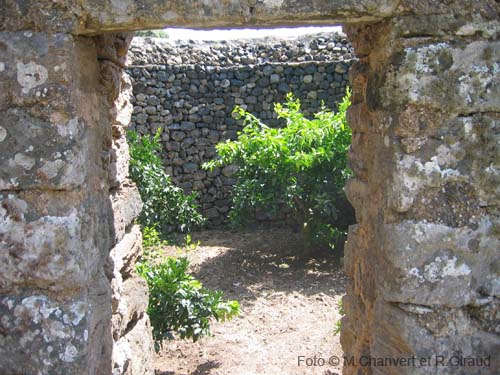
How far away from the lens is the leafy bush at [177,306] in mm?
3889

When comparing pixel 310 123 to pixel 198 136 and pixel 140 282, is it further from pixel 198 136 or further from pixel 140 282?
pixel 140 282

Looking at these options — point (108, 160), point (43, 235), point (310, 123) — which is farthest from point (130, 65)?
point (43, 235)

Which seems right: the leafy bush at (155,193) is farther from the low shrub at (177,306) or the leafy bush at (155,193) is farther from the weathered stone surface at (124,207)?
the weathered stone surface at (124,207)

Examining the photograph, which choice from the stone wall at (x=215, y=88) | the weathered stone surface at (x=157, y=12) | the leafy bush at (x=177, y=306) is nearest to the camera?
the weathered stone surface at (x=157, y=12)

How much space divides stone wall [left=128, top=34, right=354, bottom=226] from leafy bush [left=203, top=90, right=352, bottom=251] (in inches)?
67.6

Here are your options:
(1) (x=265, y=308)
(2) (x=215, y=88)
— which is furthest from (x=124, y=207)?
(2) (x=215, y=88)

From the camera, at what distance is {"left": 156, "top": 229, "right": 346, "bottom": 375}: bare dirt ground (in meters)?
4.31

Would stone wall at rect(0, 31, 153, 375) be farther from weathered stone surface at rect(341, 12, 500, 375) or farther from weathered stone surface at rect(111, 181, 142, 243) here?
weathered stone surface at rect(341, 12, 500, 375)

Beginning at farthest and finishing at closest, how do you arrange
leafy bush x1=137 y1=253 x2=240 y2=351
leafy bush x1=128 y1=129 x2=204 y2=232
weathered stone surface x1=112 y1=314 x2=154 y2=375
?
1. leafy bush x1=128 y1=129 x2=204 y2=232
2. leafy bush x1=137 y1=253 x2=240 y2=351
3. weathered stone surface x1=112 y1=314 x2=154 y2=375

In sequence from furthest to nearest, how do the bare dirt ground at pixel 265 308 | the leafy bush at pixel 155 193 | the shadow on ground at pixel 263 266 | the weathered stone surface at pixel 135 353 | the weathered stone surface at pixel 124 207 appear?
the leafy bush at pixel 155 193
the shadow on ground at pixel 263 266
the bare dirt ground at pixel 265 308
the weathered stone surface at pixel 124 207
the weathered stone surface at pixel 135 353

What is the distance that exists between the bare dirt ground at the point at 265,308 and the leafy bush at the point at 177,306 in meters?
0.48

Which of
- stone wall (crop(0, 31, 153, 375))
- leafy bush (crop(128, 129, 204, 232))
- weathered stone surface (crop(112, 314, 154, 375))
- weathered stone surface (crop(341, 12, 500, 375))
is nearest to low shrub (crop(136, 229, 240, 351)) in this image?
weathered stone surface (crop(112, 314, 154, 375))

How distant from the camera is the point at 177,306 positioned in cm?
389

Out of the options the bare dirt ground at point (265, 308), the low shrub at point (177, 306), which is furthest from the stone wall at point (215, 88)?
the low shrub at point (177, 306)
